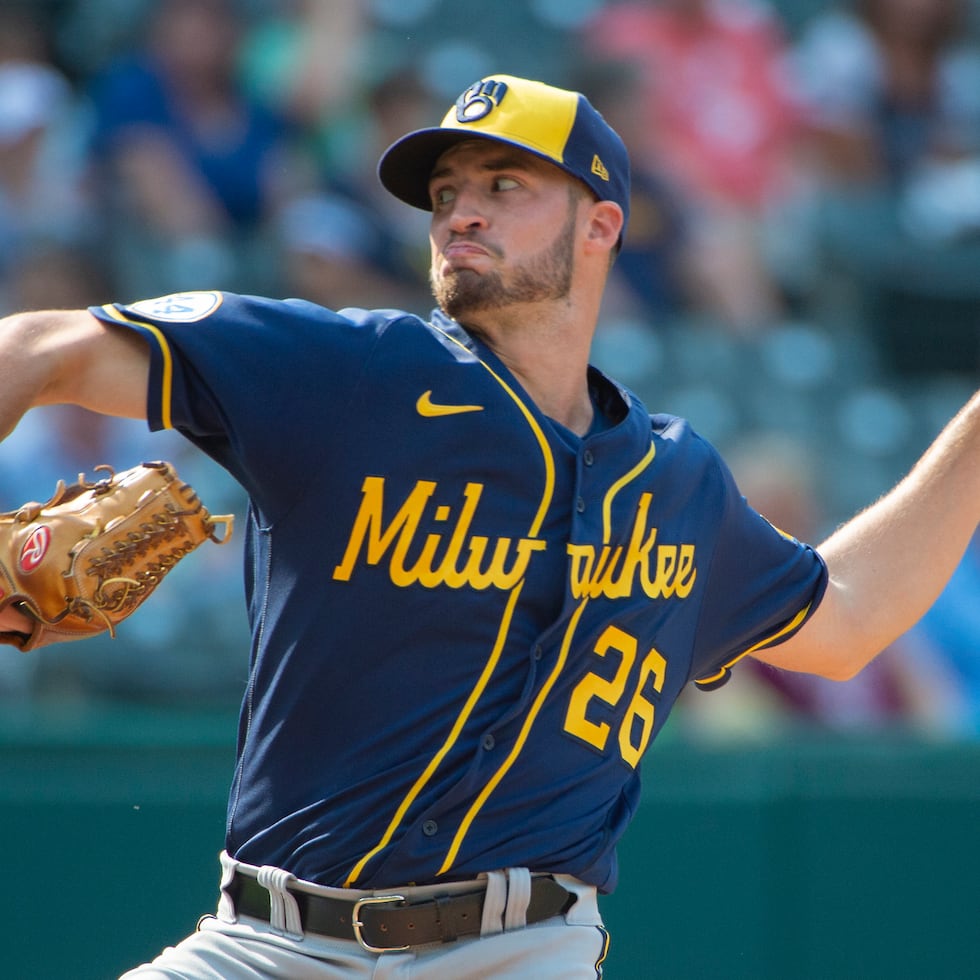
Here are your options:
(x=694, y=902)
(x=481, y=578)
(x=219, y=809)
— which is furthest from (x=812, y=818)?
(x=481, y=578)

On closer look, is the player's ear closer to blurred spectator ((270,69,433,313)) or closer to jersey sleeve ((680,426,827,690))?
jersey sleeve ((680,426,827,690))

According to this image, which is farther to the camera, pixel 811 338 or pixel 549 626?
pixel 811 338

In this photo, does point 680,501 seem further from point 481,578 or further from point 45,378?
point 45,378

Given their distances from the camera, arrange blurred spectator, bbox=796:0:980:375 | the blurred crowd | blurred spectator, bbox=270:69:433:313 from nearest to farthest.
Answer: the blurred crowd < blurred spectator, bbox=270:69:433:313 < blurred spectator, bbox=796:0:980:375

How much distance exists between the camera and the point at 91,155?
719 centimetres

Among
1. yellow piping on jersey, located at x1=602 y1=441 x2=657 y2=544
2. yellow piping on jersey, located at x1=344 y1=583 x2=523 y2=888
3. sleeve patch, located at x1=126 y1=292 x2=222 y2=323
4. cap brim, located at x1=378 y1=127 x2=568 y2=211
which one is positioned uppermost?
cap brim, located at x1=378 y1=127 x2=568 y2=211

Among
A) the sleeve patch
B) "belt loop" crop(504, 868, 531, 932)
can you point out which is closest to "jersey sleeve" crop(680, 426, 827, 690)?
"belt loop" crop(504, 868, 531, 932)

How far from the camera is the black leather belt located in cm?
268

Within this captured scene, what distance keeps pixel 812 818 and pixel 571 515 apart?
2.57 metres

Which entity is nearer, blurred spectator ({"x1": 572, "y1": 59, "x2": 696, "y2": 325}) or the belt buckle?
the belt buckle

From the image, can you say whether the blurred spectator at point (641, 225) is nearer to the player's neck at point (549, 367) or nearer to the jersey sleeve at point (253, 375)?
the player's neck at point (549, 367)

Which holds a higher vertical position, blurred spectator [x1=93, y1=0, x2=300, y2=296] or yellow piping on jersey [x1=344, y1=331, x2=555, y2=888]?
blurred spectator [x1=93, y1=0, x2=300, y2=296]

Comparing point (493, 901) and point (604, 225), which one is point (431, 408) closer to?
point (604, 225)

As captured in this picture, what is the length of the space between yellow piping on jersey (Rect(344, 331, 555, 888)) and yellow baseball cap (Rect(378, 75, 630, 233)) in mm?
413
